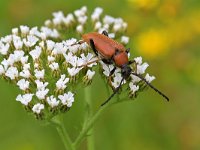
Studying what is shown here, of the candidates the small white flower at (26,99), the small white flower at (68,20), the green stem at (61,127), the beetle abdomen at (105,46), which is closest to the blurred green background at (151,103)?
the small white flower at (68,20)

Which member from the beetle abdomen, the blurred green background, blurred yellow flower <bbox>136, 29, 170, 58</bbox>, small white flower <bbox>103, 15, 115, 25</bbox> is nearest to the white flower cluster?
the beetle abdomen

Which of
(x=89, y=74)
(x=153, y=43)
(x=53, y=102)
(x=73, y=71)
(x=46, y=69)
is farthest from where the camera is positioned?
(x=153, y=43)

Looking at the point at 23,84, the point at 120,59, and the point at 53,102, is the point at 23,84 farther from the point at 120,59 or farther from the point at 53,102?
the point at 120,59

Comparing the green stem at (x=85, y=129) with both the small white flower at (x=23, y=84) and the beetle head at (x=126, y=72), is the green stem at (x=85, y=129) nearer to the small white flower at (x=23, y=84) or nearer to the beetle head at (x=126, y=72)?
the beetle head at (x=126, y=72)

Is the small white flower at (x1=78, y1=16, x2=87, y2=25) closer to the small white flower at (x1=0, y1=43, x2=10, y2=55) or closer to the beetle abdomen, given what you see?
the beetle abdomen

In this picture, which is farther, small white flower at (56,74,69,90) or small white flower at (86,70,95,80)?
small white flower at (86,70,95,80)

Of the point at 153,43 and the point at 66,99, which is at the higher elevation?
the point at 153,43

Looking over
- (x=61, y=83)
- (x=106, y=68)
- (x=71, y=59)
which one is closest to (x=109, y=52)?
(x=106, y=68)

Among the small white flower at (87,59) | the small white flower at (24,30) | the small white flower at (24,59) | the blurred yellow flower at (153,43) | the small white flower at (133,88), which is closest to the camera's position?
the small white flower at (133,88)

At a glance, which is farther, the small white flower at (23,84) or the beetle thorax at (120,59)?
the beetle thorax at (120,59)
